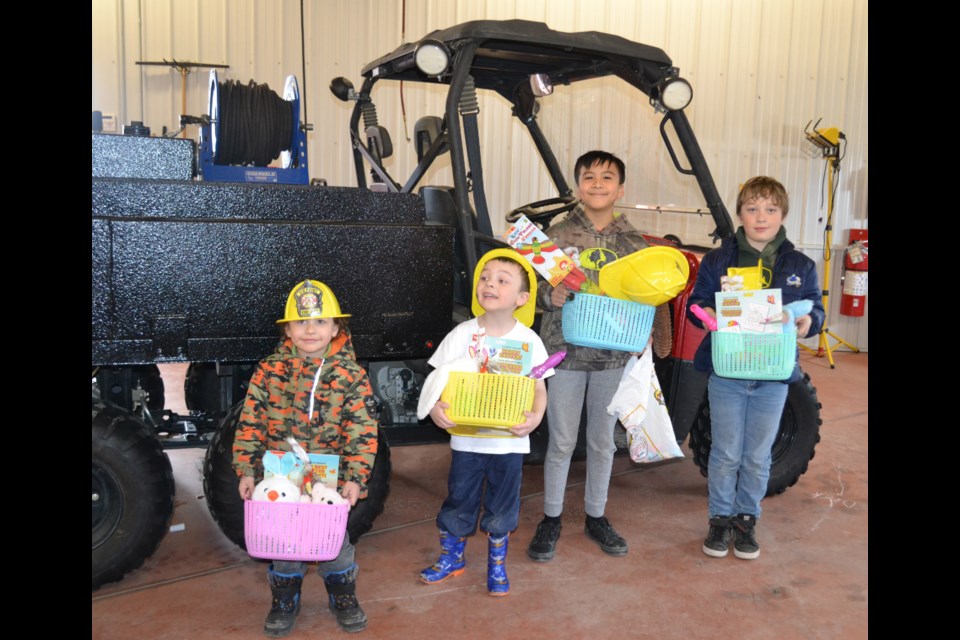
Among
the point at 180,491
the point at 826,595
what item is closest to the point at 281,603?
the point at 180,491

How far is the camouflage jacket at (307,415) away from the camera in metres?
2.88

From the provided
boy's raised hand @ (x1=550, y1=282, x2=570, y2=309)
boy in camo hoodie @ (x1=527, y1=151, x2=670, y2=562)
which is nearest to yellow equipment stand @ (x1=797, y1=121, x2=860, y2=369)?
boy in camo hoodie @ (x1=527, y1=151, x2=670, y2=562)

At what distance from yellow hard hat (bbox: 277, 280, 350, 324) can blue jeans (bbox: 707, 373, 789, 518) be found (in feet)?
5.78

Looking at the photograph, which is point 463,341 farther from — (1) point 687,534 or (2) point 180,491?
(2) point 180,491

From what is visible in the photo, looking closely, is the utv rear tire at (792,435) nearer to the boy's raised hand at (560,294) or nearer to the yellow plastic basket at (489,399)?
the boy's raised hand at (560,294)

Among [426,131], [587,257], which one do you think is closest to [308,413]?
[587,257]

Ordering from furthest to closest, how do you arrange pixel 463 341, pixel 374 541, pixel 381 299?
pixel 374 541 → pixel 381 299 → pixel 463 341

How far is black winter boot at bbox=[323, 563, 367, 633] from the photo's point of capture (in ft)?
9.69

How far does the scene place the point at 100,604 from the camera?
10.2 feet

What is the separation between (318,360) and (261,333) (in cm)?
36

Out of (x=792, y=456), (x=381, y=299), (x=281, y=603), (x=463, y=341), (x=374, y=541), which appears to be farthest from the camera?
(x=792, y=456)

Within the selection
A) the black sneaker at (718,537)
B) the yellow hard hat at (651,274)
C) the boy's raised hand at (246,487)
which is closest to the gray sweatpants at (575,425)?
the yellow hard hat at (651,274)

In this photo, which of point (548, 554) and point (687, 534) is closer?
point (548, 554)

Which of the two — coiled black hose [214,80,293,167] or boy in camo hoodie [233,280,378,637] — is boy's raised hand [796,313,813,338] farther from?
coiled black hose [214,80,293,167]
